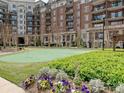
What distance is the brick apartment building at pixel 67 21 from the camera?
199 feet

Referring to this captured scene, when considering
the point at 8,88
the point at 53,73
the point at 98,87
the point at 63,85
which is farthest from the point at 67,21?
the point at 98,87

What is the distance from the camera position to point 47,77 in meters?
8.22

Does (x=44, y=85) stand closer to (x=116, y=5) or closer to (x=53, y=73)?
(x=53, y=73)

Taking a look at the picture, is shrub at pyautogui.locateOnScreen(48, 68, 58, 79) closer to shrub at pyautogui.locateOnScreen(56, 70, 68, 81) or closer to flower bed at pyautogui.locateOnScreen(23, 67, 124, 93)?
flower bed at pyautogui.locateOnScreen(23, 67, 124, 93)

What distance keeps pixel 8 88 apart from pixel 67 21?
70.7m

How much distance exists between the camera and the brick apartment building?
199ft

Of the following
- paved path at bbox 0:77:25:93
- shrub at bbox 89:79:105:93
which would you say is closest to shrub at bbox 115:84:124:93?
shrub at bbox 89:79:105:93

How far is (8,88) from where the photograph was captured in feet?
28.3

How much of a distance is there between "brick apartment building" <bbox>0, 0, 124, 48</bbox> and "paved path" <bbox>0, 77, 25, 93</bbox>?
37.8 meters

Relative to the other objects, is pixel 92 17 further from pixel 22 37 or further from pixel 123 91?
pixel 123 91

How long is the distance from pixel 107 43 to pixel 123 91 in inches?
2110

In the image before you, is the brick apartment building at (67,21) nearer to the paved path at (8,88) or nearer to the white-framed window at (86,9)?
the white-framed window at (86,9)

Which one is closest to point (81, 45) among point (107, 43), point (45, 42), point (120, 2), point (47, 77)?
point (107, 43)

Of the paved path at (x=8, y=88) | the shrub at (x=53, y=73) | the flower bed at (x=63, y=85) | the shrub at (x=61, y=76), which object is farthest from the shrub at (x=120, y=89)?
the paved path at (x=8, y=88)
